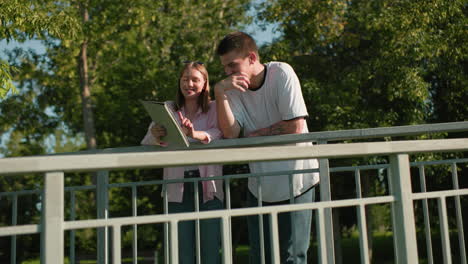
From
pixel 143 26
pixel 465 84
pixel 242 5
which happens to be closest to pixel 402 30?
pixel 465 84

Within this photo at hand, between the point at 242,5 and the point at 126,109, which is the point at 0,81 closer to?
the point at 126,109

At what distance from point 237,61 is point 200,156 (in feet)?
5.06

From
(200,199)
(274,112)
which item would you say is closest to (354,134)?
(274,112)

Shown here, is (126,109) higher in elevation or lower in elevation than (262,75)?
higher

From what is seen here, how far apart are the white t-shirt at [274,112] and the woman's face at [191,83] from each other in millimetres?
343

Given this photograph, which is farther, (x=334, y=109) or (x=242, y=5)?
(x=242, y=5)

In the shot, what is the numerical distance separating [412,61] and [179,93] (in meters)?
10.8

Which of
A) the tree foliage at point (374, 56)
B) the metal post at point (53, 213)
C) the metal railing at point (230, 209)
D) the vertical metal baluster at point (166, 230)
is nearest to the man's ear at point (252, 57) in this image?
the vertical metal baluster at point (166, 230)

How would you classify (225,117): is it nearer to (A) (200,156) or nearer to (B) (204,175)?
(B) (204,175)

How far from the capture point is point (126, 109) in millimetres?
17641

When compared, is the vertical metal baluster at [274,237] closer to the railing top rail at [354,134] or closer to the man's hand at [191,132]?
the railing top rail at [354,134]

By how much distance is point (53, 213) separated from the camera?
1.62m

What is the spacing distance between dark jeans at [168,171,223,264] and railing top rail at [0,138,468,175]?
1.53 m

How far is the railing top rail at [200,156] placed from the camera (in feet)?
5.28
